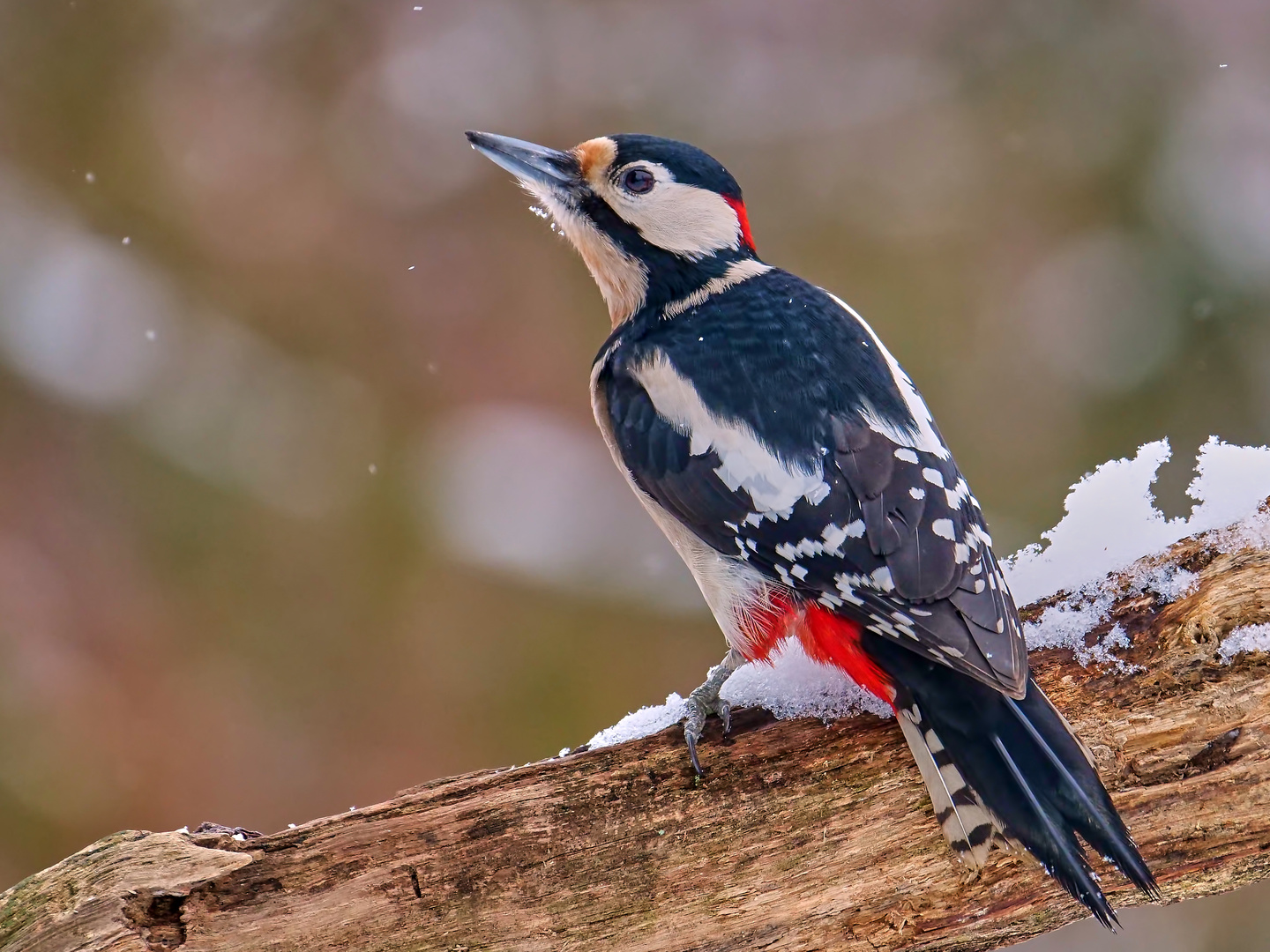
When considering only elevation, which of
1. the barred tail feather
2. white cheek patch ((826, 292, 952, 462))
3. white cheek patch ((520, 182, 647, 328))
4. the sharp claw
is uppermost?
white cheek patch ((520, 182, 647, 328))

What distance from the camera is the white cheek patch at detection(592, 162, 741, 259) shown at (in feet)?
10.8

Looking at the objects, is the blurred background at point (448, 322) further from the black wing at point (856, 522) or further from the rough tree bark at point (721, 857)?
the rough tree bark at point (721, 857)

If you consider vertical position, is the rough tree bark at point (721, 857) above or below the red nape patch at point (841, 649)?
below

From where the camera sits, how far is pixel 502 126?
19.1 ft

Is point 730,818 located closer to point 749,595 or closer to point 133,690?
point 749,595

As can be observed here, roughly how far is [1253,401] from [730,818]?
4.63 meters

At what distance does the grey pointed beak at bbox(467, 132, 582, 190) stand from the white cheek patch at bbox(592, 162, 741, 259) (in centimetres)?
9

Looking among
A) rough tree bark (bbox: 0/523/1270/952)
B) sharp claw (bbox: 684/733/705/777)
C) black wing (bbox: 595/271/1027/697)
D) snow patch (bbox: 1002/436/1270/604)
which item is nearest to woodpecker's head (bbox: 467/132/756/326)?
black wing (bbox: 595/271/1027/697)

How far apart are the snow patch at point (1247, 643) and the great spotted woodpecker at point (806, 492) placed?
0.45 metres

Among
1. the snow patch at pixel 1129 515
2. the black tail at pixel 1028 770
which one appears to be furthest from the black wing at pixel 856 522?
the snow patch at pixel 1129 515

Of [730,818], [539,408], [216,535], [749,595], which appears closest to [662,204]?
[749,595]

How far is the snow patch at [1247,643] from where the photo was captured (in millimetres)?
2479

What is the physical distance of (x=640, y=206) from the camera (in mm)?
3303

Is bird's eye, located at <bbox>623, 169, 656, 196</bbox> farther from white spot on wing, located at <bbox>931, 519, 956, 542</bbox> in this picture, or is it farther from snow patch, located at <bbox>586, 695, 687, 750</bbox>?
snow patch, located at <bbox>586, 695, 687, 750</bbox>
